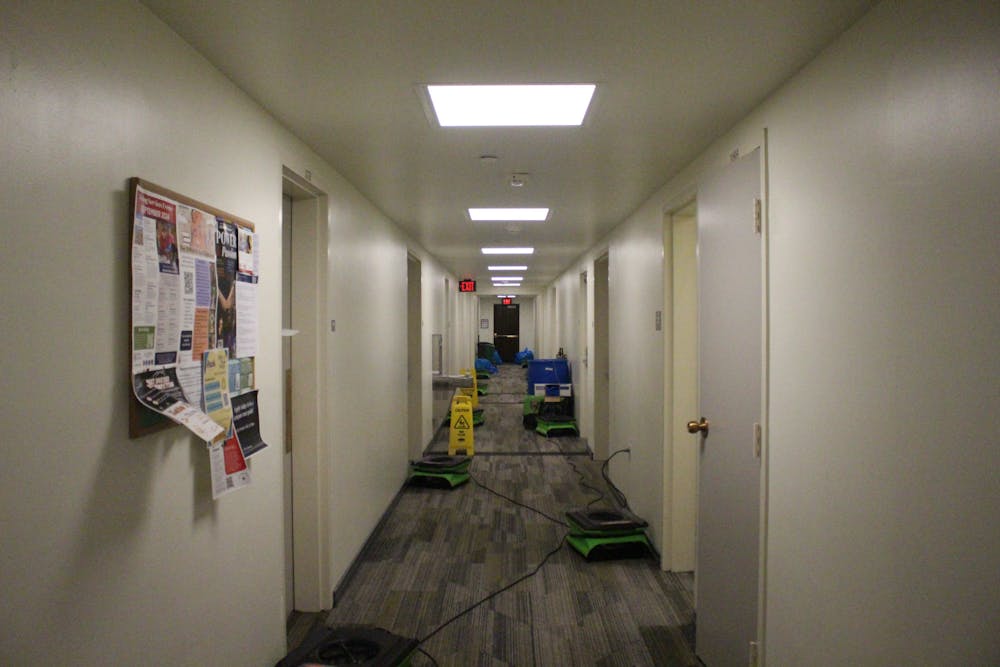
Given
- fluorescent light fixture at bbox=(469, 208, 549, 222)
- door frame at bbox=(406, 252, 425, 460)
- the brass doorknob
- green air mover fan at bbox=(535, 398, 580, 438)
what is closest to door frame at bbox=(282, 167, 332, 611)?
fluorescent light fixture at bbox=(469, 208, 549, 222)

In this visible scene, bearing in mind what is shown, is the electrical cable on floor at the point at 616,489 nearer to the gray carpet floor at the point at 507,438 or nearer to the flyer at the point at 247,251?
the gray carpet floor at the point at 507,438

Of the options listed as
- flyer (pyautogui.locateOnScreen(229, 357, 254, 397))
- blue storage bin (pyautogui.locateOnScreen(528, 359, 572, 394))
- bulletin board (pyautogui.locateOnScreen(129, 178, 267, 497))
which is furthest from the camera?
blue storage bin (pyautogui.locateOnScreen(528, 359, 572, 394))

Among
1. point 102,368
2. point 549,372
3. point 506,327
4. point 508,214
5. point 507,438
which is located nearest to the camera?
point 102,368

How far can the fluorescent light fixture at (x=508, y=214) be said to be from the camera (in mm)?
4441

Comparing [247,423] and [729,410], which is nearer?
[247,423]

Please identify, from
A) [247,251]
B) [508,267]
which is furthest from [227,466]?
[508,267]

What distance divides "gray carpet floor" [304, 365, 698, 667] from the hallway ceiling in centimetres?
250

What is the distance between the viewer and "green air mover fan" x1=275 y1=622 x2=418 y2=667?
2180mm

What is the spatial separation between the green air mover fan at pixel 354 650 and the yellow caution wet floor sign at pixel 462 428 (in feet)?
14.1

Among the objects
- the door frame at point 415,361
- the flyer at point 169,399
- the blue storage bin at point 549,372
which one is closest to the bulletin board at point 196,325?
the flyer at point 169,399

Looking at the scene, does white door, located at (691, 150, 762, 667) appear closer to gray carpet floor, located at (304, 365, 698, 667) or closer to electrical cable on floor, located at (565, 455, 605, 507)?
gray carpet floor, located at (304, 365, 698, 667)

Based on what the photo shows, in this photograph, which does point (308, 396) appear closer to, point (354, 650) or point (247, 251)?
point (247, 251)

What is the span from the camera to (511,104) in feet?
7.47

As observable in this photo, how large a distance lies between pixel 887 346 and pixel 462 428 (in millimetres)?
5666
